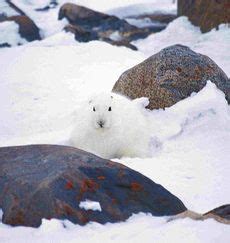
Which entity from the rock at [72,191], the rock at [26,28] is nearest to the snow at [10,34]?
the rock at [26,28]

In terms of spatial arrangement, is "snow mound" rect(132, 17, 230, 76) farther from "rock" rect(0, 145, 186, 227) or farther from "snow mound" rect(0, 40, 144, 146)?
"rock" rect(0, 145, 186, 227)

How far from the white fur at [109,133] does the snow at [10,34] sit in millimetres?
9421

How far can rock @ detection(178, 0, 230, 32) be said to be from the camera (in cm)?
1163

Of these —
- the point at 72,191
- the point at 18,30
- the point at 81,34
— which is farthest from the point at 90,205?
the point at 18,30

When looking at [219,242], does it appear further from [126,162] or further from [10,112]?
[10,112]

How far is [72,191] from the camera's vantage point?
10.00 ft

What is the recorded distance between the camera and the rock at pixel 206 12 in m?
11.6

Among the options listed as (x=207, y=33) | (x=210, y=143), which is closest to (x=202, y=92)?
(x=210, y=143)

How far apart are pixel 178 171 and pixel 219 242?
1766 millimetres

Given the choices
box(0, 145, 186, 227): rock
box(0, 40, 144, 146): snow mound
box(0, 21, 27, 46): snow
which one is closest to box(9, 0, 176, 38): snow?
box(0, 21, 27, 46): snow

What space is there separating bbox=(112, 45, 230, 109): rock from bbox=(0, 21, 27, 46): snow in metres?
8.18

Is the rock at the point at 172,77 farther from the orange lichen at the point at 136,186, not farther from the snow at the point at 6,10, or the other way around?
the snow at the point at 6,10

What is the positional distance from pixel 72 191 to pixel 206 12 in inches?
399

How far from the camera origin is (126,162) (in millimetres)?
4473
